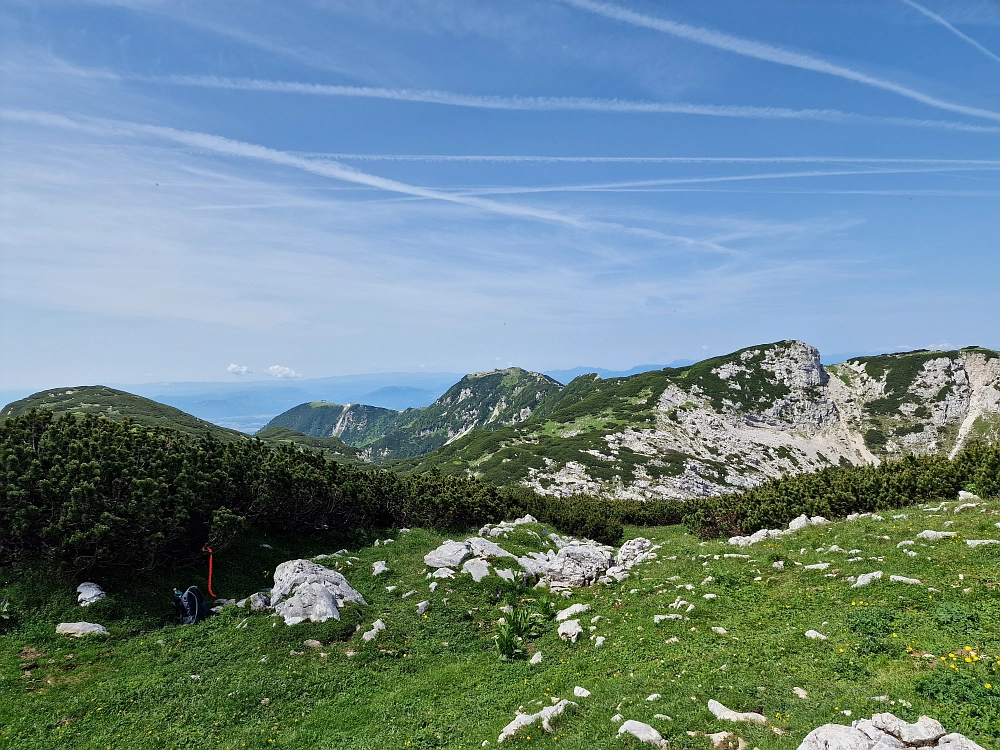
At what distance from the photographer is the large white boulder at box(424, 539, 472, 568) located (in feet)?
83.9

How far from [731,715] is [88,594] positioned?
2437 centimetres

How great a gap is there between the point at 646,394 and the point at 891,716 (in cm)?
18686

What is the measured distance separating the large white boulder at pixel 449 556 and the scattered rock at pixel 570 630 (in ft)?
27.1

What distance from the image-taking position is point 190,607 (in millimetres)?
20812

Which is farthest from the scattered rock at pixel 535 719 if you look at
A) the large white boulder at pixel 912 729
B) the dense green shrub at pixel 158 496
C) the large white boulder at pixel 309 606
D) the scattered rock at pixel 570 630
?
the dense green shrub at pixel 158 496

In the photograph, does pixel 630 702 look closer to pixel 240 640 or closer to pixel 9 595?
pixel 240 640

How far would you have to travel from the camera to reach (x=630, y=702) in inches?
464

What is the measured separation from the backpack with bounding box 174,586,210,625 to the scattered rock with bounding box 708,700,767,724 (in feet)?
65.9

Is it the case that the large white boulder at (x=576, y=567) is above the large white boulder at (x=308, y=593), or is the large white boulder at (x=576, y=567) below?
below

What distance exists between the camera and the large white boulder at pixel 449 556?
83.9ft

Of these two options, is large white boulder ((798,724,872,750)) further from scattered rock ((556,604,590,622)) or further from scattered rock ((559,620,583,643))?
scattered rock ((556,604,590,622))

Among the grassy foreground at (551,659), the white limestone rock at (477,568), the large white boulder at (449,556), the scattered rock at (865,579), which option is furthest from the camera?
the large white boulder at (449,556)

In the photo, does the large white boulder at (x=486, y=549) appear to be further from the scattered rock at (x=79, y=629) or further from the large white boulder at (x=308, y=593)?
the scattered rock at (x=79, y=629)

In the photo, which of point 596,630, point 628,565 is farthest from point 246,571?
point 628,565
